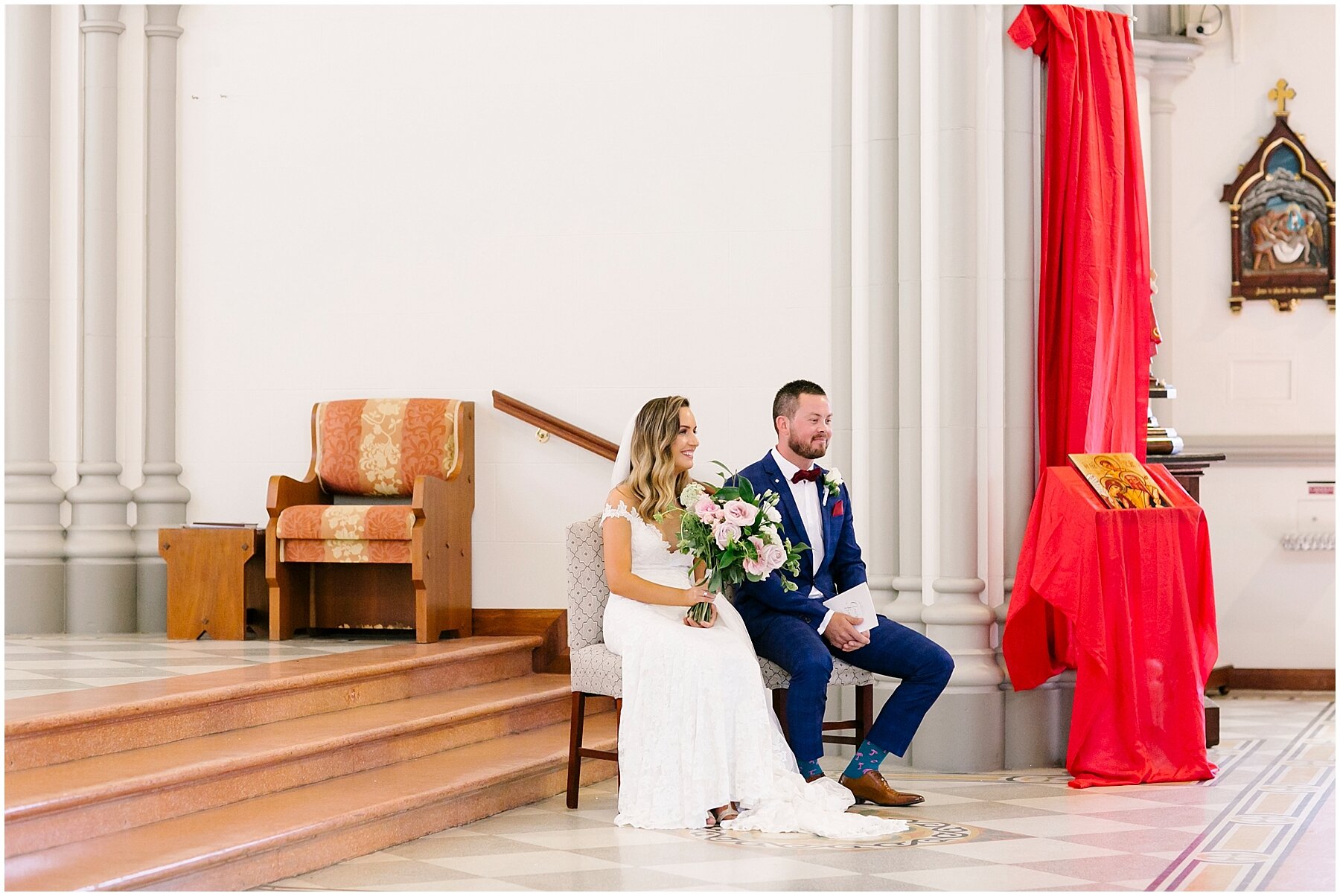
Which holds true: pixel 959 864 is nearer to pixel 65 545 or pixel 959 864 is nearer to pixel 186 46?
pixel 65 545

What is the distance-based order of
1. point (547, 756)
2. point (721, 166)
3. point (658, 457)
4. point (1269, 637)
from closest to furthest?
1. point (658, 457)
2. point (547, 756)
3. point (721, 166)
4. point (1269, 637)

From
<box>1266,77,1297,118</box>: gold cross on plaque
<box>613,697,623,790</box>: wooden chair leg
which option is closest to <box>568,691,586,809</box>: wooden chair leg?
<box>613,697,623,790</box>: wooden chair leg

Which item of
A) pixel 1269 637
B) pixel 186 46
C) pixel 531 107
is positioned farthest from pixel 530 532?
pixel 1269 637

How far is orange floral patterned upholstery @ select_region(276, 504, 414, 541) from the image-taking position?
6043 mm

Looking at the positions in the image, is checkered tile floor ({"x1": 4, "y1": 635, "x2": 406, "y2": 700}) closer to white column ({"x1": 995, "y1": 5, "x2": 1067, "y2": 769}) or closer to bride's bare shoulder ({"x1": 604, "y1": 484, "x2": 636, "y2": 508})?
bride's bare shoulder ({"x1": 604, "y1": 484, "x2": 636, "y2": 508})

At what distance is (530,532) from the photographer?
255 inches

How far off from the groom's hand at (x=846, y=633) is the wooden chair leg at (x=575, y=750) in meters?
0.81

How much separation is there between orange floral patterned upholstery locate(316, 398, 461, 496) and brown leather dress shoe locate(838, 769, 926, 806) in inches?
101

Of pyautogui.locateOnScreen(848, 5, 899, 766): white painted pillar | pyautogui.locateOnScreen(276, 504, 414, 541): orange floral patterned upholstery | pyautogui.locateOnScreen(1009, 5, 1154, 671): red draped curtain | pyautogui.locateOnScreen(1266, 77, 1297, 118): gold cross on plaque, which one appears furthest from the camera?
pyautogui.locateOnScreen(1266, 77, 1297, 118): gold cross on plaque

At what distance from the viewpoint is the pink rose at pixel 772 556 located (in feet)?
14.1

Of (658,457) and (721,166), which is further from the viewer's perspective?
(721,166)

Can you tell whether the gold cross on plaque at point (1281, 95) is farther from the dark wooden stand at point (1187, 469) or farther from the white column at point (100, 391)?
the white column at point (100, 391)

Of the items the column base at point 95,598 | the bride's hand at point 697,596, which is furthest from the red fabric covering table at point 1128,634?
the column base at point 95,598

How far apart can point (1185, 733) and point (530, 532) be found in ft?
9.51
